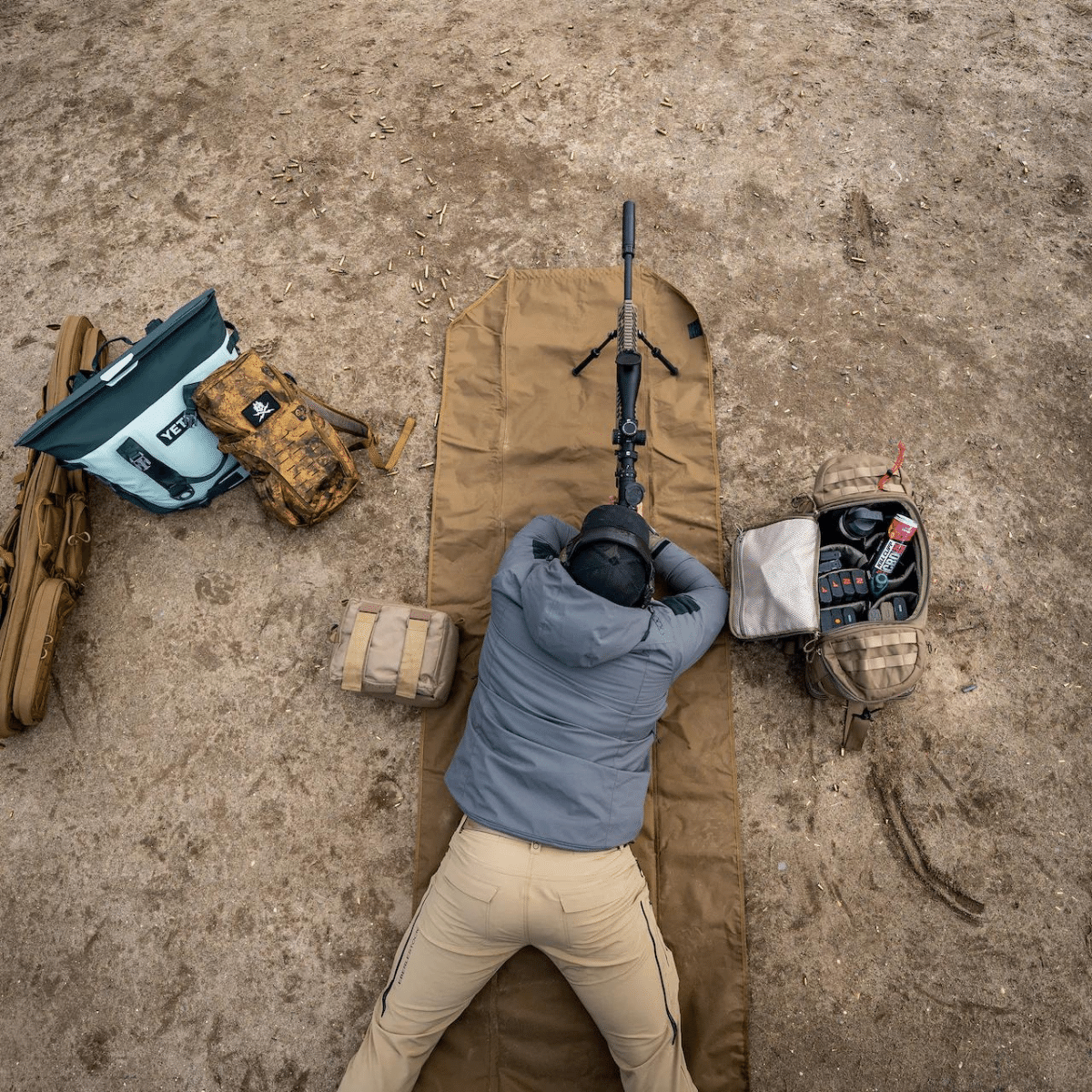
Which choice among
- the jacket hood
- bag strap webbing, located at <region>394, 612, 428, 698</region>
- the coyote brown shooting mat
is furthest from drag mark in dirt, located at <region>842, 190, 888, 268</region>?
bag strap webbing, located at <region>394, 612, 428, 698</region>

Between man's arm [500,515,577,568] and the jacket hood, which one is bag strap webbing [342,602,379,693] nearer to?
man's arm [500,515,577,568]

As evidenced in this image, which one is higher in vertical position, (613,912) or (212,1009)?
(613,912)

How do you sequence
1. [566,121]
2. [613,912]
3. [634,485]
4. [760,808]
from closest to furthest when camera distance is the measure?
[613,912] → [634,485] → [760,808] → [566,121]

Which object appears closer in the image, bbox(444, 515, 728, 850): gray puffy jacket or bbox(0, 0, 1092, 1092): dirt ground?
bbox(444, 515, 728, 850): gray puffy jacket

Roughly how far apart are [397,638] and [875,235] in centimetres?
426

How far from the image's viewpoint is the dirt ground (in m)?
3.93

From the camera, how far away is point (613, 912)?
3.39 m

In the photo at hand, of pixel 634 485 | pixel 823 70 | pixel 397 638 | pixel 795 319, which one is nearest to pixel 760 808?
pixel 634 485

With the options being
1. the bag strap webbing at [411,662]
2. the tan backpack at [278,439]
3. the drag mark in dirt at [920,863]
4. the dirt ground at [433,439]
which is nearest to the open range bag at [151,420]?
the tan backpack at [278,439]

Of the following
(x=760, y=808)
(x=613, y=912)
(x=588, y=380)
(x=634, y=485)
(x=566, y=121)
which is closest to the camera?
(x=613, y=912)

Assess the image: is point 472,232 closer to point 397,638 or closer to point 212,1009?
point 397,638

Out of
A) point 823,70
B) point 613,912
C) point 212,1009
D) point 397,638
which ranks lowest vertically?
point 212,1009

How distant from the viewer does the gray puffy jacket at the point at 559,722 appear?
3291 millimetres

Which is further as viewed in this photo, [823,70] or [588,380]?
[823,70]
